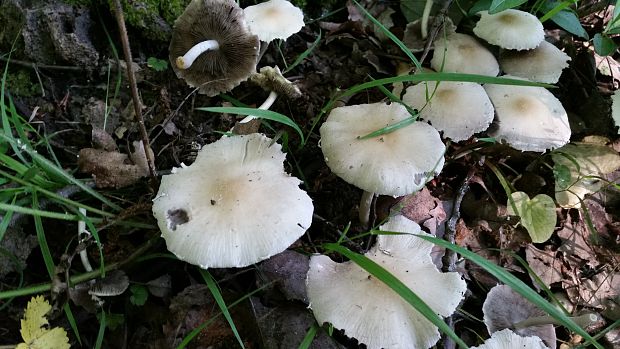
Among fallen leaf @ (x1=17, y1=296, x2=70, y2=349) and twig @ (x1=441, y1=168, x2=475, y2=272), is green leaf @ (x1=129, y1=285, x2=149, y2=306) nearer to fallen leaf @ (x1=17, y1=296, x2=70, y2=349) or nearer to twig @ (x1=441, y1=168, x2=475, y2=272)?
fallen leaf @ (x1=17, y1=296, x2=70, y2=349)

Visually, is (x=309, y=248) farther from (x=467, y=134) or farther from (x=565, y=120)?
(x=565, y=120)

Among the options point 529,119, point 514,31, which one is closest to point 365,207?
point 529,119

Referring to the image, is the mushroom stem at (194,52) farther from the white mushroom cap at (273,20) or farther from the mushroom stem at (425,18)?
the mushroom stem at (425,18)

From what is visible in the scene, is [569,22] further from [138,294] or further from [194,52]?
[138,294]

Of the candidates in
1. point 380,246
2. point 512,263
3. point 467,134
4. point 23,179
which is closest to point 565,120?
point 467,134

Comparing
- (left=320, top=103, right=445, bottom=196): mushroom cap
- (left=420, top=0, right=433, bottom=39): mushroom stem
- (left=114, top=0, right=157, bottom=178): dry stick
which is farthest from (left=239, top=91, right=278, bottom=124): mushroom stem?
(left=420, top=0, right=433, bottom=39): mushroom stem

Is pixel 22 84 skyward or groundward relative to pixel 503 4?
groundward
